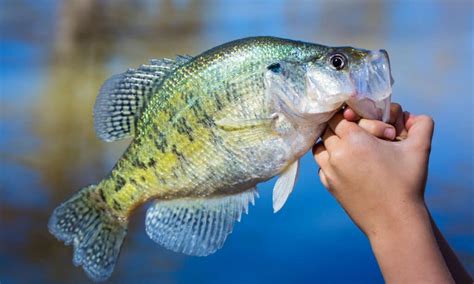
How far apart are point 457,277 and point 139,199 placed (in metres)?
0.48

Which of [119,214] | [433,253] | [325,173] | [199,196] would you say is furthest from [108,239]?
[433,253]

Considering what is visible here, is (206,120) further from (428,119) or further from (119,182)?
(428,119)

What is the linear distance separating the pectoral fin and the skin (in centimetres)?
5

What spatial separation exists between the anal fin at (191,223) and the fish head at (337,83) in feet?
0.64

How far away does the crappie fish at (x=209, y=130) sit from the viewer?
830 millimetres

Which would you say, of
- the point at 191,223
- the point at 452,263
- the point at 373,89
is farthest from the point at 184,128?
the point at 452,263

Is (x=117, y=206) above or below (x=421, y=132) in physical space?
below

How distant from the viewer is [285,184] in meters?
0.87

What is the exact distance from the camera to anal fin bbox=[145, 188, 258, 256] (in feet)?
3.00

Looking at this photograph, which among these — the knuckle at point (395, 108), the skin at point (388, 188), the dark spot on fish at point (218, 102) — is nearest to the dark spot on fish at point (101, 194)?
the dark spot on fish at point (218, 102)

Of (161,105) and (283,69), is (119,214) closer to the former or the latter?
(161,105)

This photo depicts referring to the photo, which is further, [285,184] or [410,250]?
[285,184]

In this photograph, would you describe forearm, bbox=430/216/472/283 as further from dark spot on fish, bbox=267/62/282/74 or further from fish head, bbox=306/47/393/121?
dark spot on fish, bbox=267/62/282/74

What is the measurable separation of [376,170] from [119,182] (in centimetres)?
39
